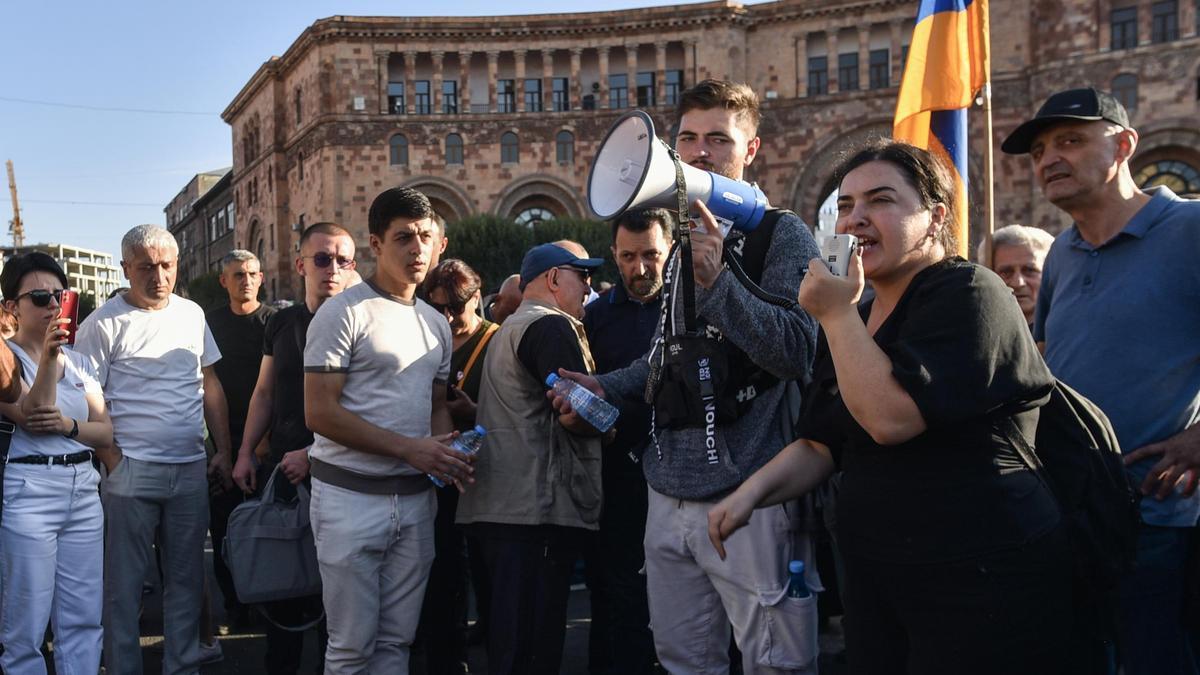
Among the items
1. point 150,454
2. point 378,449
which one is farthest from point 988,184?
point 150,454

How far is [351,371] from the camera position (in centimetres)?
371

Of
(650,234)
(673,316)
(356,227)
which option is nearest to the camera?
(673,316)

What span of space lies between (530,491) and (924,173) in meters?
2.06

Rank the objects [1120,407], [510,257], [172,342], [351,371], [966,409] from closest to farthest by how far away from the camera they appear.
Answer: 1. [966,409]
2. [1120,407]
3. [351,371]
4. [172,342]
5. [510,257]

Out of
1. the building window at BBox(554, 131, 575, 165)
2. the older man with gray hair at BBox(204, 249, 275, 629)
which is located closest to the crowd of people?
the older man with gray hair at BBox(204, 249, 275, 629)

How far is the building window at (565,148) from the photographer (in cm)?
3869

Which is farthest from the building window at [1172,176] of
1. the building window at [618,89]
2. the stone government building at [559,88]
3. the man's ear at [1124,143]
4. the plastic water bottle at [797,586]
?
the plastic water bottle at [797,586]

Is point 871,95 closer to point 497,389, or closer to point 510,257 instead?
point 510,257

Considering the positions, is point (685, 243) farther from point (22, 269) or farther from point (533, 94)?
point (533, 94)

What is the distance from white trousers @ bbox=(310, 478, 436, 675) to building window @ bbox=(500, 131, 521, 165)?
3623 cm

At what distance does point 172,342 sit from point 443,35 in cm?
3785

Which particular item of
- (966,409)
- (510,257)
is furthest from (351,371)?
(510,257)

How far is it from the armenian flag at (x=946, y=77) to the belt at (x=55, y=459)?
5181 mm

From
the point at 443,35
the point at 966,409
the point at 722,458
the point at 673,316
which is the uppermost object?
the point at 443,35
